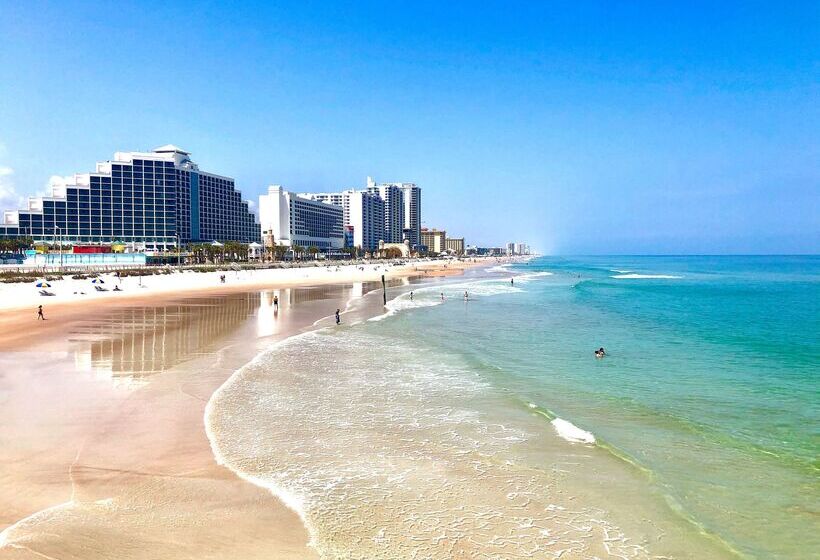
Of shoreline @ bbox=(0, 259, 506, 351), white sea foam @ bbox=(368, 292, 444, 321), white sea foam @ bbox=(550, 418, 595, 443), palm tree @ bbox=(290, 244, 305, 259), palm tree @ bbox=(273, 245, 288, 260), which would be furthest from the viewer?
palm tree @ bbox=(290, 244, 305, 259)

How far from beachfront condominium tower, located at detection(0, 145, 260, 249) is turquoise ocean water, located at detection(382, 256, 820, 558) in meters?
115

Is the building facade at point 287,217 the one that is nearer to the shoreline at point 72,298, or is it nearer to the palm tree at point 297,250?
the palm tree at point 297,250

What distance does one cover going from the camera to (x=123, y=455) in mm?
9188

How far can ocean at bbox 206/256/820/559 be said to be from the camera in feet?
22.7

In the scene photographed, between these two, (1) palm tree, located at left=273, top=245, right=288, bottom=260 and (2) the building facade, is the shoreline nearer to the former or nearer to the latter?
(1) palm tree, located at left=273, top=245, right=288, bottom=260

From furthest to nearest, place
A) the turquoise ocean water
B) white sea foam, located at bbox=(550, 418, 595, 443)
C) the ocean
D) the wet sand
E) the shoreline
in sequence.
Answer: the shoreline < white sea foam, located at bbox=(550, 418, 595, 443) < the turquoise ocean water < the ocean < the wet sand

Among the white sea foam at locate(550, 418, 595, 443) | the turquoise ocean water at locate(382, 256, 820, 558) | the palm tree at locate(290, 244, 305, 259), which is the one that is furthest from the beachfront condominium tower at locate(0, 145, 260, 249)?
the white sea foam at locate(550, 418, 595, 443)

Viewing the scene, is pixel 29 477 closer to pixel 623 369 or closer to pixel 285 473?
pixel 285 473

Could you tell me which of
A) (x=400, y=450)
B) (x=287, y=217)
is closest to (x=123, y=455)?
(x=400, y=450)

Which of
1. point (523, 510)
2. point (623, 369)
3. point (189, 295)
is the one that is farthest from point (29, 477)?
point (189, 295)

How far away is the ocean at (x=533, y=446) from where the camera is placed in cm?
692

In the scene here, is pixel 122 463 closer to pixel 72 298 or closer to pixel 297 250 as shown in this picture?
pixel 72 298

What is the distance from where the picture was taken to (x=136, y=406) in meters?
12.0

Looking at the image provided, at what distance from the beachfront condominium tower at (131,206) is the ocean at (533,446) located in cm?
11989
